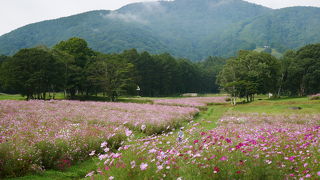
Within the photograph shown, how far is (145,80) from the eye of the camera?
8075 cm

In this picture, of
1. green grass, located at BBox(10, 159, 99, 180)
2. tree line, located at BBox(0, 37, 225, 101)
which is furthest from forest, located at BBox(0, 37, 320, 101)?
green grass, located at BBox(10, 159, 99, 180)

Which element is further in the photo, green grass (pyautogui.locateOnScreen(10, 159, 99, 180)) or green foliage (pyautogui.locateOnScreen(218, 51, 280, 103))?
green foliage (pyautogui.locateOnScreen(218, 51, 280, 103))

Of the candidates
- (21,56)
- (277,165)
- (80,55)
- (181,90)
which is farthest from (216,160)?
(181,90)

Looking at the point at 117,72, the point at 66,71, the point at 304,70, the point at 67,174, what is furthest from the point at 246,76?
the point at 67,174

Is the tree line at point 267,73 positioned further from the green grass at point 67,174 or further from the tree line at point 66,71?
the green grass at point 67,174

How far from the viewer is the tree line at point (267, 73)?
49.4 metres

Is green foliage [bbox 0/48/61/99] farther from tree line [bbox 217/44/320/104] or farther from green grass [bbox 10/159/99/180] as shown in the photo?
green grass [bbox 10/159/99/180]

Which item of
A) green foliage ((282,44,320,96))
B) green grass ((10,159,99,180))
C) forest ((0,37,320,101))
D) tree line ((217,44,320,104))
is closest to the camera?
green grass ((10,159,99,180))

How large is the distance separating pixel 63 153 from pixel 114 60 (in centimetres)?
4245

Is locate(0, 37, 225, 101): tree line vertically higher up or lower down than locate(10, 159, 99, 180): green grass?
higher up

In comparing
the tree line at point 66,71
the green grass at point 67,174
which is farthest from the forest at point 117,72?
the green grass at point 67,174

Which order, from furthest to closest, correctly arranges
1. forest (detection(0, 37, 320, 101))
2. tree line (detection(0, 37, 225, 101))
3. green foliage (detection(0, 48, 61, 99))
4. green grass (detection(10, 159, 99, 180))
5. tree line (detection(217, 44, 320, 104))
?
tree line (detection(217, 44, 320, 104))
forest (detection(0, 37, 320, 101))
tree line (detection(0, 37, 225, 101))
green foliage (detection(0, 48, 61, 99))
green grass (detection(10, 159, 99, 180))

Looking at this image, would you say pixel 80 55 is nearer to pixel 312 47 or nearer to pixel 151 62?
pixel 151 62

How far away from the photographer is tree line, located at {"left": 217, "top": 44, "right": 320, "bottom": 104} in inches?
1946
